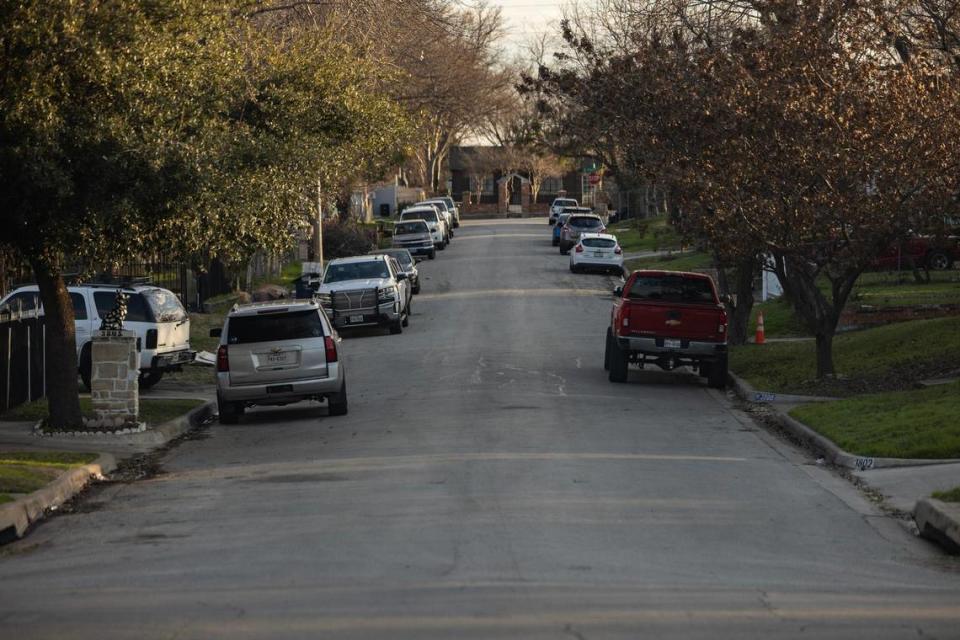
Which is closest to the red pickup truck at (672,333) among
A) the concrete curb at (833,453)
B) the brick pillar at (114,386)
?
the concrete curb at (833,453)

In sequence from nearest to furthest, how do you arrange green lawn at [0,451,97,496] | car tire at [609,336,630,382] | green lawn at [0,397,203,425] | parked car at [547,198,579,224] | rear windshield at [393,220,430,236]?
green lawn at [0,451,97,496], green lawn at [0,397,203,425], car tire at [609,336,630,382], rear windshield at [393,220,430,236], parked car at [547,198,579,224]

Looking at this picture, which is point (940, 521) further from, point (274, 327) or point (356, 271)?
point (356, 271)

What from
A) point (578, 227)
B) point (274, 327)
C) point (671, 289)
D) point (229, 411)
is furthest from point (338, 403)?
point (578, 227)

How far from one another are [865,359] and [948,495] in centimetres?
1223

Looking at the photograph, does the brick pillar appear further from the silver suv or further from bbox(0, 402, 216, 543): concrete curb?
the silver suv

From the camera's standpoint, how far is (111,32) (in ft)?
49.8

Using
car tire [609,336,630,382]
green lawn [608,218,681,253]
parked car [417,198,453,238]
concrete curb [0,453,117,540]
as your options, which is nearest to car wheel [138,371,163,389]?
concrete curb [0,453,117,540]

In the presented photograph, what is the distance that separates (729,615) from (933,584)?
2.06m

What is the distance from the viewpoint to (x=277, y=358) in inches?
785

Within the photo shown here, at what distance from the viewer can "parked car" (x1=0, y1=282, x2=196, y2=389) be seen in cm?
2348

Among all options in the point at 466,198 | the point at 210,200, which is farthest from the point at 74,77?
the point at 466,198

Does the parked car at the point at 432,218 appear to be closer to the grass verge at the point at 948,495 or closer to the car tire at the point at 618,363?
the car tire at the point at 618,363

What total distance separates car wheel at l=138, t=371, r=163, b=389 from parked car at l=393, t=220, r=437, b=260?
112 feet

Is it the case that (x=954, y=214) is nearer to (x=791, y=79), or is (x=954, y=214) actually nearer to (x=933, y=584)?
(x=791, y=79)
